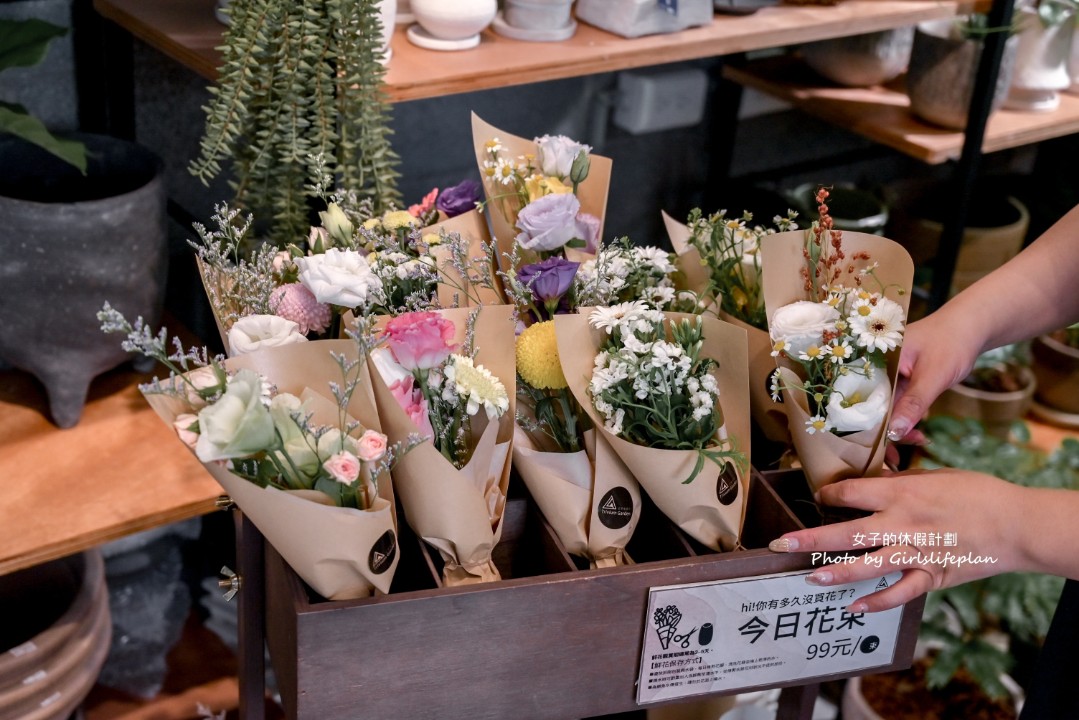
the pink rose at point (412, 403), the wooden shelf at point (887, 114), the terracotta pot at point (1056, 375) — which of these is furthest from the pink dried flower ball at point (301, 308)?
the terracotta pot at point (1056, 375)

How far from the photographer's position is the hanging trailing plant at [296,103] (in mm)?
1248

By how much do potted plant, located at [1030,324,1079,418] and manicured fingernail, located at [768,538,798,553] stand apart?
1734mm

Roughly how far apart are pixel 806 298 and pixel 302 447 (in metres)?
0.48

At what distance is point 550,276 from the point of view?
3.22 feet

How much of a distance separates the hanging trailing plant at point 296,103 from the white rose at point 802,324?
48cm

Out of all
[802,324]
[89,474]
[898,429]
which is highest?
[802,324]

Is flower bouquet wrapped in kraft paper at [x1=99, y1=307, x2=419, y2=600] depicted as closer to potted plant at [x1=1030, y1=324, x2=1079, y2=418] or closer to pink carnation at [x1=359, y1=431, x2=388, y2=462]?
pink carnation at [x1=359, y1=431, x2=388, y2=462]

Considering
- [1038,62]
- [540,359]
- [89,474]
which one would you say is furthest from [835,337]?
[1038,62]

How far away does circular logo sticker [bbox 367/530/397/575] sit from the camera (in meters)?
0.86

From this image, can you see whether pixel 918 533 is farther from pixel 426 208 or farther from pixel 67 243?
pixel 67 243

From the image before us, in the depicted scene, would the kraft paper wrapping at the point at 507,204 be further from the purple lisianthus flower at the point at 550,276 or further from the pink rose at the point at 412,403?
the pink rose at the point at 412,403

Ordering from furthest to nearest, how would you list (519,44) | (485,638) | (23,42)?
(519,44) < (23,42) < (485,638)

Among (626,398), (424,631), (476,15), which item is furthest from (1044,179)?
(424,631)

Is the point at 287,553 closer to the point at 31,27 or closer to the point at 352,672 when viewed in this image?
the point at 352,672
